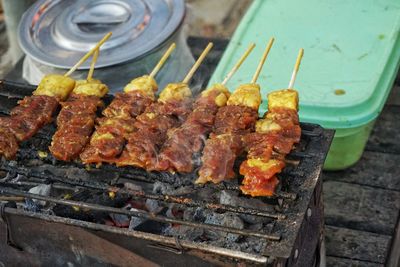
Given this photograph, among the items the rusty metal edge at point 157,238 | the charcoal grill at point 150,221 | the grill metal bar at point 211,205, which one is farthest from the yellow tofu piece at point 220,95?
the rusty metal edge at point 157,238

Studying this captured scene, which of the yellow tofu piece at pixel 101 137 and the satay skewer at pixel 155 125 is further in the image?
the yellow tofu piece at pixel 101 137

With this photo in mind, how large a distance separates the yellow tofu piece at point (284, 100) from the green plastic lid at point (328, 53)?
2.72 feet

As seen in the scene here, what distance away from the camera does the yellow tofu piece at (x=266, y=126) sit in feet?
11.1

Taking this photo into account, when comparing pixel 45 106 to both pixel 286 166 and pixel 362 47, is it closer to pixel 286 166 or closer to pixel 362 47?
pixel 286 166

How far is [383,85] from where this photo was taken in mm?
4559

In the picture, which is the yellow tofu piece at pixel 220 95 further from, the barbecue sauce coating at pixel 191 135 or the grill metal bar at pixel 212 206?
the grill metal bar at pixel 212 206

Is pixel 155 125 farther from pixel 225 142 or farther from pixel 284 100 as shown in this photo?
pixel 284 100

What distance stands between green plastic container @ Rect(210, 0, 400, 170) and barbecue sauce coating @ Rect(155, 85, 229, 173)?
0.85 metres

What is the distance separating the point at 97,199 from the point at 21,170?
47 centimetres

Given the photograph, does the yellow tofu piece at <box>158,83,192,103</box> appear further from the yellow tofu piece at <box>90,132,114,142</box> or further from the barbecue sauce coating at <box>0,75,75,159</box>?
the barbecue sauce coating at <box>0,75,75,159</box>

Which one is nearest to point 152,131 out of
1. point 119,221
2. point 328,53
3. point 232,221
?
point 119,221

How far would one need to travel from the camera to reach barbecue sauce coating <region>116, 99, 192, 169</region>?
10.9 ft

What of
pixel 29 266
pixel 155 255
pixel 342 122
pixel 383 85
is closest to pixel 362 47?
pixel 383 85

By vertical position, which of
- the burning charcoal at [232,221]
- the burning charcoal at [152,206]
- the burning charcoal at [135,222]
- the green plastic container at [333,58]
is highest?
the burning charcoal at [135,222]
